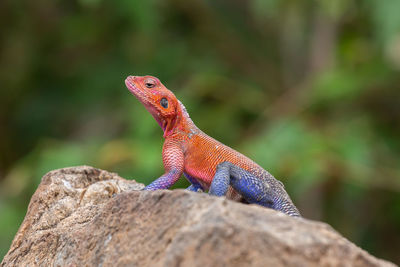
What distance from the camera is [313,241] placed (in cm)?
268

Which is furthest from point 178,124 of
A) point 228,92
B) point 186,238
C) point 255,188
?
point 228,92

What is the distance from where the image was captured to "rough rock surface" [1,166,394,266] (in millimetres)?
2615

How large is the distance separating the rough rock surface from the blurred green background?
314cm

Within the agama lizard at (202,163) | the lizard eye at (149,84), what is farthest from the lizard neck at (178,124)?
the lizard eye at (149,84)

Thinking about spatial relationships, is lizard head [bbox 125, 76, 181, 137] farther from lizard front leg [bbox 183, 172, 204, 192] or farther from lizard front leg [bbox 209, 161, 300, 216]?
lizard front leg [bbox 209, 161, 300, 216]

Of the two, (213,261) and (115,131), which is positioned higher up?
(213,261)

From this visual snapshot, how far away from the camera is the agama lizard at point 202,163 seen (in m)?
3.62

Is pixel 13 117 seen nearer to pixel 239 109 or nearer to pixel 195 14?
pixel 195 14

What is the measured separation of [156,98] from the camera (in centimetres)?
414

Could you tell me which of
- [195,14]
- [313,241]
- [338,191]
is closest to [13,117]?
[195,14]

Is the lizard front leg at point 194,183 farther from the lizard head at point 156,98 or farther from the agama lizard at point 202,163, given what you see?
the lizard head at point 156,98

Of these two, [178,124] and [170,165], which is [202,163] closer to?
[170,165]

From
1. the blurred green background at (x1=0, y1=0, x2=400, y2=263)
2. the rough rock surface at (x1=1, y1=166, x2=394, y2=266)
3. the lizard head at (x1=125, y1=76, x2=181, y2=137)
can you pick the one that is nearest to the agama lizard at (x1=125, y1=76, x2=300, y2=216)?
the lizard head at (x1=125, y1=76, x2=181, y2=137)

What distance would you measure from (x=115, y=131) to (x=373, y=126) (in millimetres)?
3489
